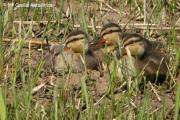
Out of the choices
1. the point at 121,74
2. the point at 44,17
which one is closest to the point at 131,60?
the point at 121,74

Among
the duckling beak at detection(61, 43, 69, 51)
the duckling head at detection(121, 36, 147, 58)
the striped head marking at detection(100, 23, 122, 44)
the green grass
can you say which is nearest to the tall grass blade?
the green grass

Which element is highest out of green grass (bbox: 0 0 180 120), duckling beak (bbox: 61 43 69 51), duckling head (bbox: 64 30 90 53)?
duckling head (bbox: 64 30 90 53)

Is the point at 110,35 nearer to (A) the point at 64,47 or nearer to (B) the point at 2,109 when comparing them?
(A) the point at 64,47

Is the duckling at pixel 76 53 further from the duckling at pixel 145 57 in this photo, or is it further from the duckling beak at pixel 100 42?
the duckling at pixel 145 57

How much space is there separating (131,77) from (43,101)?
50 cm

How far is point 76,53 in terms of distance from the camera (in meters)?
4.10

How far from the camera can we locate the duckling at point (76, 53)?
3.96 m

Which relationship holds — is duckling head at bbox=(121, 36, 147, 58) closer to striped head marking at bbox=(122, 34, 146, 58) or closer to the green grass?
striped head marking at bbox=(122, 34, 146, 58)

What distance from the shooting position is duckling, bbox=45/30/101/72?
3.96 meters

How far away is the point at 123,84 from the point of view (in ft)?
→ 12.0

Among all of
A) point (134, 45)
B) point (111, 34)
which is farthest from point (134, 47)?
point (111, 34)

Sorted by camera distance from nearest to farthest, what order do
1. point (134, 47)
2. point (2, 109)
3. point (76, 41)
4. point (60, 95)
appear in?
point (2, 109) → point (60, 95) → point (134, 47) → point (76, 41)

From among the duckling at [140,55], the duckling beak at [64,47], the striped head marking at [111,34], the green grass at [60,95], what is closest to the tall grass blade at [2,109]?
the green grass at [60,95]

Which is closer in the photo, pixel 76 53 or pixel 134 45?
pixel 134 45
